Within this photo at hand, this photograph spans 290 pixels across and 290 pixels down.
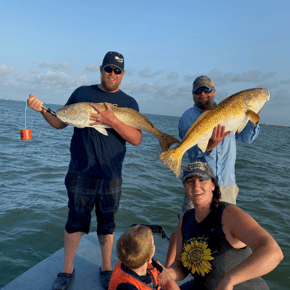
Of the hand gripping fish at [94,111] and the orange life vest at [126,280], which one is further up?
the hand gripping fish at [94,111]

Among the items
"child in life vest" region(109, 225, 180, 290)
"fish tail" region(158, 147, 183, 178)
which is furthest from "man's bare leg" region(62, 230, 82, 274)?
"fish tail" region(158, 147, 183, 178)

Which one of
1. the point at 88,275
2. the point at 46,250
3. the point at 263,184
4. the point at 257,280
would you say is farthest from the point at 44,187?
the point at 263,184

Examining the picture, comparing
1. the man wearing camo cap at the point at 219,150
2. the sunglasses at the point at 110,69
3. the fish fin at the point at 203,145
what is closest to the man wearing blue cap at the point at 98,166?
the sunglasses at the point at 110,69

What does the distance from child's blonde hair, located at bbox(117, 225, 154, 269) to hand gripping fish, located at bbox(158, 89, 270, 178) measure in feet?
3.93

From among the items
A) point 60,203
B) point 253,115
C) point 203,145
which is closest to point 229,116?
point 253,115

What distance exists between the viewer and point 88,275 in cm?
360

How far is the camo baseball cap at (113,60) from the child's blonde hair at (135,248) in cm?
218

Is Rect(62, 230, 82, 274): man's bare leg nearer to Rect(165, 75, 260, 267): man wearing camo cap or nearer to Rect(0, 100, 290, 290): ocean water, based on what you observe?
Rect(165, 75, 260, 267): man wearing camo cap

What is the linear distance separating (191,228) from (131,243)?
75 centimetres

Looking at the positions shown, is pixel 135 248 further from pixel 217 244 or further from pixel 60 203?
pixel 60 203

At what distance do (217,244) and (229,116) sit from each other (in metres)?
1.63

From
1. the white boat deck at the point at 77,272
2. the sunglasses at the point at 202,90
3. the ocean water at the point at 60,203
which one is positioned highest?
the sunglasses at the point at 202,90

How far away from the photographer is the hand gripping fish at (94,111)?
11.0ft

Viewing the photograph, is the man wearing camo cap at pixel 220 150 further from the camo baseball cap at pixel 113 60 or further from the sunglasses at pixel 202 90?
the camo baseball cap at pixel 113 60
